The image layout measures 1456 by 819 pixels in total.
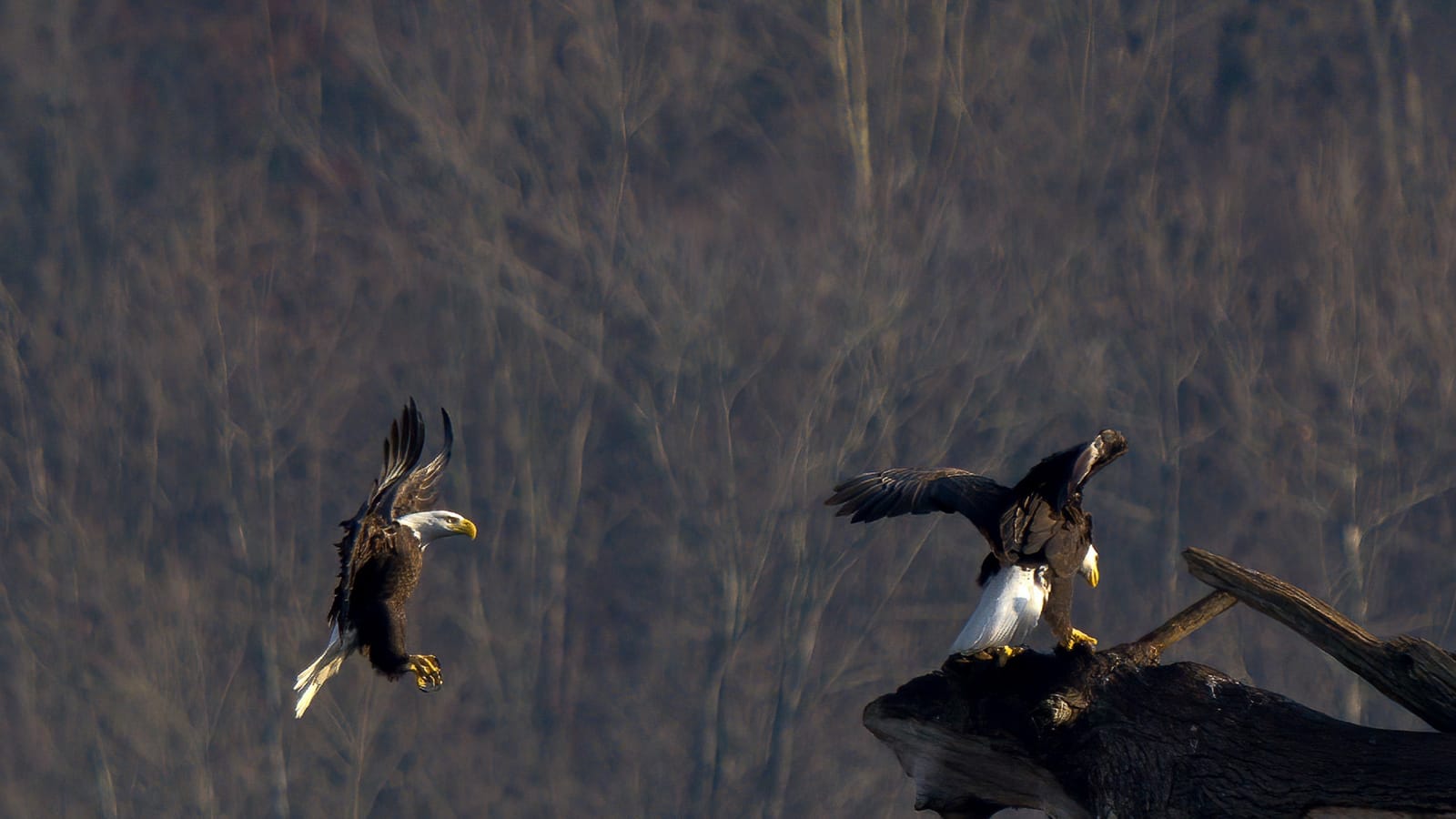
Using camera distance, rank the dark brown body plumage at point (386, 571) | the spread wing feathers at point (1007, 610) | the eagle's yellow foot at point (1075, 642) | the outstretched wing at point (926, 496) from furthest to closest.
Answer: the dark brown body plumage at point (386, 571)
the outstretched wing at point (926, 496)
the spread wing feathers at point (1007, 610)
the eagle's yellow foot at point (1075, 642)

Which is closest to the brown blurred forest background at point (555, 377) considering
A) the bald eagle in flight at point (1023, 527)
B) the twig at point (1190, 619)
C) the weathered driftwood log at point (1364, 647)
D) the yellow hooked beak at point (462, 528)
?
the yellow hooked beak at point (462, 528)

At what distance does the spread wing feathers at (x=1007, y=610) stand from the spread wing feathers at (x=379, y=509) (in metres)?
2.32

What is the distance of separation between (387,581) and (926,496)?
2212mm

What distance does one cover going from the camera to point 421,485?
8.64 metres

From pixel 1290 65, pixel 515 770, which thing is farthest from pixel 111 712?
pixel 1290 65

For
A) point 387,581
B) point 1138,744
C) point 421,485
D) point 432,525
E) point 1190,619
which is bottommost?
point 1138,744

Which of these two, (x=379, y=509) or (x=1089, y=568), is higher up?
(x=1089, y=568)

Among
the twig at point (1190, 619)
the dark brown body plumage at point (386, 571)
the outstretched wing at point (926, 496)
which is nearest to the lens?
the twig at point (1190, 619)

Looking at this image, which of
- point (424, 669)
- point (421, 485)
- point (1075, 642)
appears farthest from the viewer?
point (421, 485)

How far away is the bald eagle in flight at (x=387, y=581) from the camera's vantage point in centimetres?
798

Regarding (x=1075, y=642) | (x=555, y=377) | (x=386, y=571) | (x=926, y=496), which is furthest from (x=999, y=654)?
(x=555, y=377)

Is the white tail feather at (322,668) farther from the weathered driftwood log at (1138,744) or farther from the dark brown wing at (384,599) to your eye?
the weathered driftwood log at (1138,744)

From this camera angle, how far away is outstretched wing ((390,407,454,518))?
833cm

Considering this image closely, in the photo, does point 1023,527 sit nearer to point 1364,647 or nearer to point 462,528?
point 1364,647
